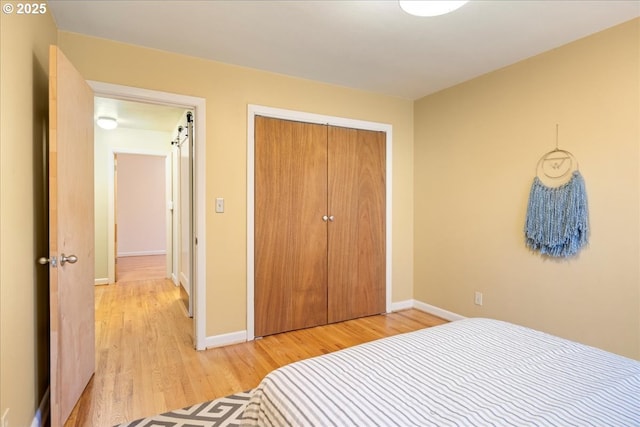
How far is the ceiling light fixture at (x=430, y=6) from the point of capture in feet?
5.15

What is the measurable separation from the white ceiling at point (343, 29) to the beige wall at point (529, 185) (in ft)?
0.86

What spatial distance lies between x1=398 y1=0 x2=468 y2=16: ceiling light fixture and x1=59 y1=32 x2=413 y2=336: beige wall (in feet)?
5.16

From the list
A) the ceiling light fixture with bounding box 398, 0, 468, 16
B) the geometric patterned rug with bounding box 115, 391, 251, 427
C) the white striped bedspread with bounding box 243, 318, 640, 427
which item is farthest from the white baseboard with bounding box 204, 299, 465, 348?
the ceiling light fixture with bounding box 398, 0, 468, 16

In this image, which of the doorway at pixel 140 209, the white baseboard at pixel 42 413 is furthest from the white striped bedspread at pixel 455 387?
the doorway at pixel 140 209

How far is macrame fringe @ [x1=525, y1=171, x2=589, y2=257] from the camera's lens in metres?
2.26

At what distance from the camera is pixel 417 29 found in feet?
7.13

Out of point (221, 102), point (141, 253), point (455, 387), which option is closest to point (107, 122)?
point (221, 102)

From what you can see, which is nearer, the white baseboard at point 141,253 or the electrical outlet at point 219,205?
the electrical outlet at point 219,205

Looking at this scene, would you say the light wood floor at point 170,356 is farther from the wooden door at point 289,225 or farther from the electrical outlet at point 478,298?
the electrical outlet at point 478,298

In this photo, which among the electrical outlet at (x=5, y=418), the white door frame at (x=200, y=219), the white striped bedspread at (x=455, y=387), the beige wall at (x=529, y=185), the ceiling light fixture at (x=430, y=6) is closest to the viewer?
the white striped bedspread at (x=455, y=387)

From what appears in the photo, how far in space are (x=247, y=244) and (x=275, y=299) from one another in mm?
580

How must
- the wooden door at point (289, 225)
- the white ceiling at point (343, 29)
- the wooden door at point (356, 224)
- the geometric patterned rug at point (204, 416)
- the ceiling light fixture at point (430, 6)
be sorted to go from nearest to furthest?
the ceiling light fixture at point (430, 6) < the geometric patterned rug at point (204, 416) < the white ceiling at point (343, 29) < the wooden door at point (289, 225) < the wooden door at point (356, 224)

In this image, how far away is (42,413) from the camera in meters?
1.73

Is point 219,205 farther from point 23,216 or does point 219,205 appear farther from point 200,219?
point 23,216
